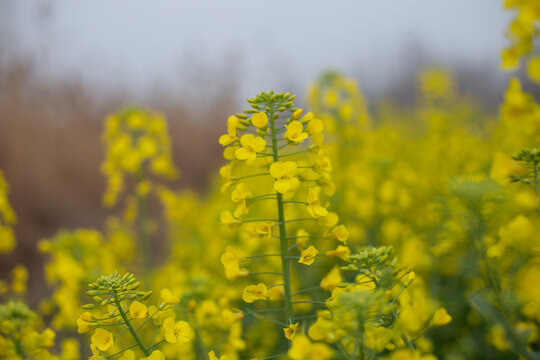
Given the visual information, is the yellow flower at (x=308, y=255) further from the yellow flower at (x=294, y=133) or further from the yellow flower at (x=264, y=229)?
the yellow flower at (x=294, y=133)

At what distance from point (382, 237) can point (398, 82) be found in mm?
16206

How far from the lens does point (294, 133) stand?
51.2 inches

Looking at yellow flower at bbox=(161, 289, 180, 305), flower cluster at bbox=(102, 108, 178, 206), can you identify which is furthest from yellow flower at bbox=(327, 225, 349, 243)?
flower cluster at bbox=(102, 108, 178, 206)

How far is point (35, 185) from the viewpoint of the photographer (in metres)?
6.46

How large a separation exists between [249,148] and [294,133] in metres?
0.16

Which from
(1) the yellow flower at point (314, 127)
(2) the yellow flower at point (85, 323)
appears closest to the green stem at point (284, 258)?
(1) the yellow flower at point (314, 127)

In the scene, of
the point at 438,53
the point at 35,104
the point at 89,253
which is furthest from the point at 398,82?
the point at 89,253

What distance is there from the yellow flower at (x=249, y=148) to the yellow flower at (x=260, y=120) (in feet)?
0.13

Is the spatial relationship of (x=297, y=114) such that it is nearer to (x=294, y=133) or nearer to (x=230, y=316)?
(x=294, y=133)

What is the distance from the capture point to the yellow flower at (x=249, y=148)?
4.14 ft

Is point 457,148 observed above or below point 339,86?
below

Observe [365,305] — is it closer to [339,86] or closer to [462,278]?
[462,278]

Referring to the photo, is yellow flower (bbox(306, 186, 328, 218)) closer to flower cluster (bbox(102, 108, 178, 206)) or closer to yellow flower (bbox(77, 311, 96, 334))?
yellow flower (bbox(77, 311, 96, 334))

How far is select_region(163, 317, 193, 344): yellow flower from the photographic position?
1133 mm
